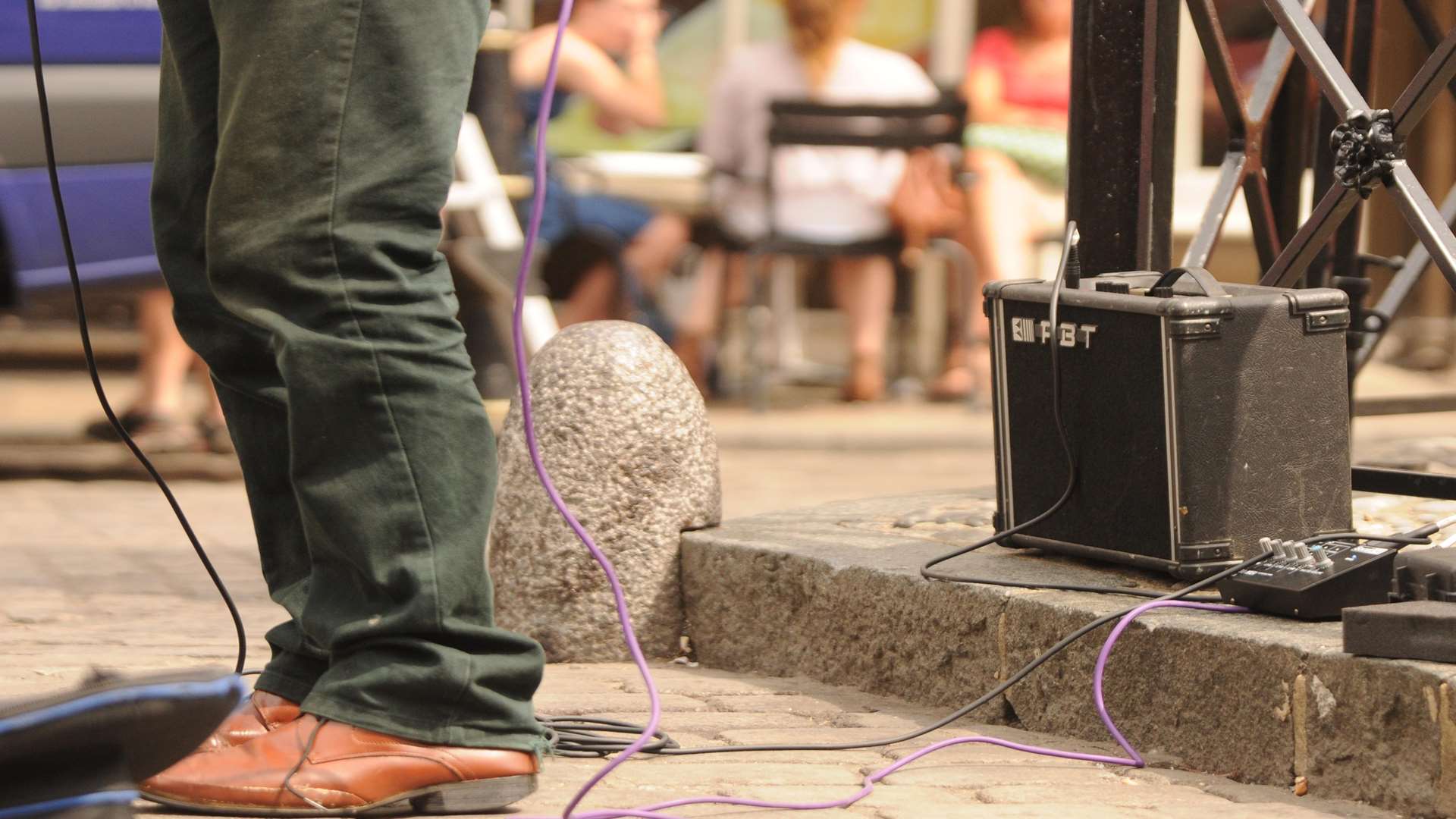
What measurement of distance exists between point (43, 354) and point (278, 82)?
9.32 m

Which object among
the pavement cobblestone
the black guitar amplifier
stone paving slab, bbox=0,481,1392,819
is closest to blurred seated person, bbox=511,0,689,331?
the pavement cobblestone

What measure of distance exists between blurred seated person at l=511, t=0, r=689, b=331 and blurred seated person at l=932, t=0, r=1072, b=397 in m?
1.39

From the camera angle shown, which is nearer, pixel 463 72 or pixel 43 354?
pixel 463 72

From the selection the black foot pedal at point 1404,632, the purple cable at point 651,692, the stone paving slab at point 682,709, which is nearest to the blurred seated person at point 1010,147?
the stone paving slab at point 682,709

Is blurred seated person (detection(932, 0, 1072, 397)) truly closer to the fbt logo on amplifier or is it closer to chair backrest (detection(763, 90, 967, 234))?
chair backrest (detection(763, 90, 967, 234))

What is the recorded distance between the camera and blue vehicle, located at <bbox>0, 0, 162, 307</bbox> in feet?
22.9

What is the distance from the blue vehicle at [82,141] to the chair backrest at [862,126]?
9.04 ft

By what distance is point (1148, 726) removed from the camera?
317 cm

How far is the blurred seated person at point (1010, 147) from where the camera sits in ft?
31.0

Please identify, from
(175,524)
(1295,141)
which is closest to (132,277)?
(175,524)

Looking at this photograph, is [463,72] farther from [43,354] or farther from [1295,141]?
[43,354]

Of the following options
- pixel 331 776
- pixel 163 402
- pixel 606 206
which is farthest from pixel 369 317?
pixel 606 206

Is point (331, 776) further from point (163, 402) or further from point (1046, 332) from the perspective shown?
point (163, 402)

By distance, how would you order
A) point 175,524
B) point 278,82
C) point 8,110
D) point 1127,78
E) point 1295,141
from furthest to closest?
point 8,110 → point 175,524 → point 1295,141 → point 1127,78 → point 278,82
